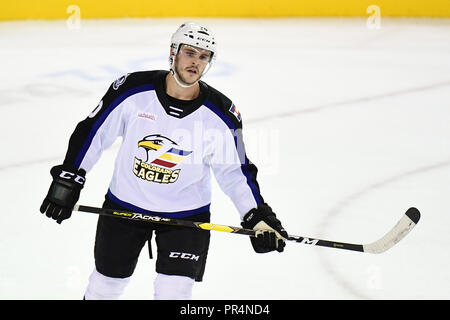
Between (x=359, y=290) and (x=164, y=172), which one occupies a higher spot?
(x=164, y=172)

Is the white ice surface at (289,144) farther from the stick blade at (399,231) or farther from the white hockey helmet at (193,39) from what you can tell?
the white hockey helmet at (193,39)

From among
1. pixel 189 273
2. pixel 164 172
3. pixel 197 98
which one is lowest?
pixel 189 273

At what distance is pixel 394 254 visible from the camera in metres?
3.99

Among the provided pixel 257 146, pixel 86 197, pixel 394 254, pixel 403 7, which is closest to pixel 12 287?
pixel 86 197

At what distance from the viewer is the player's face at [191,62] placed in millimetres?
2900

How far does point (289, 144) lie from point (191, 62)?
8.97ft

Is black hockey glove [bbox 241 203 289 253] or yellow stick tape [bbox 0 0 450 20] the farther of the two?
yellow stick tape [bbox 0 0 450 20]

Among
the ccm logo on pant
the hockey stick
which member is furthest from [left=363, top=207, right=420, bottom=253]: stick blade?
the ccm logo on pant

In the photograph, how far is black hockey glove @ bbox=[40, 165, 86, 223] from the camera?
2.96 metres

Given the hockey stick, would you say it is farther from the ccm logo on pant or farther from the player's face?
the player's face

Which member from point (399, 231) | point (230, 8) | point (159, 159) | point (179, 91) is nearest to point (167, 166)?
point (159, 159)
